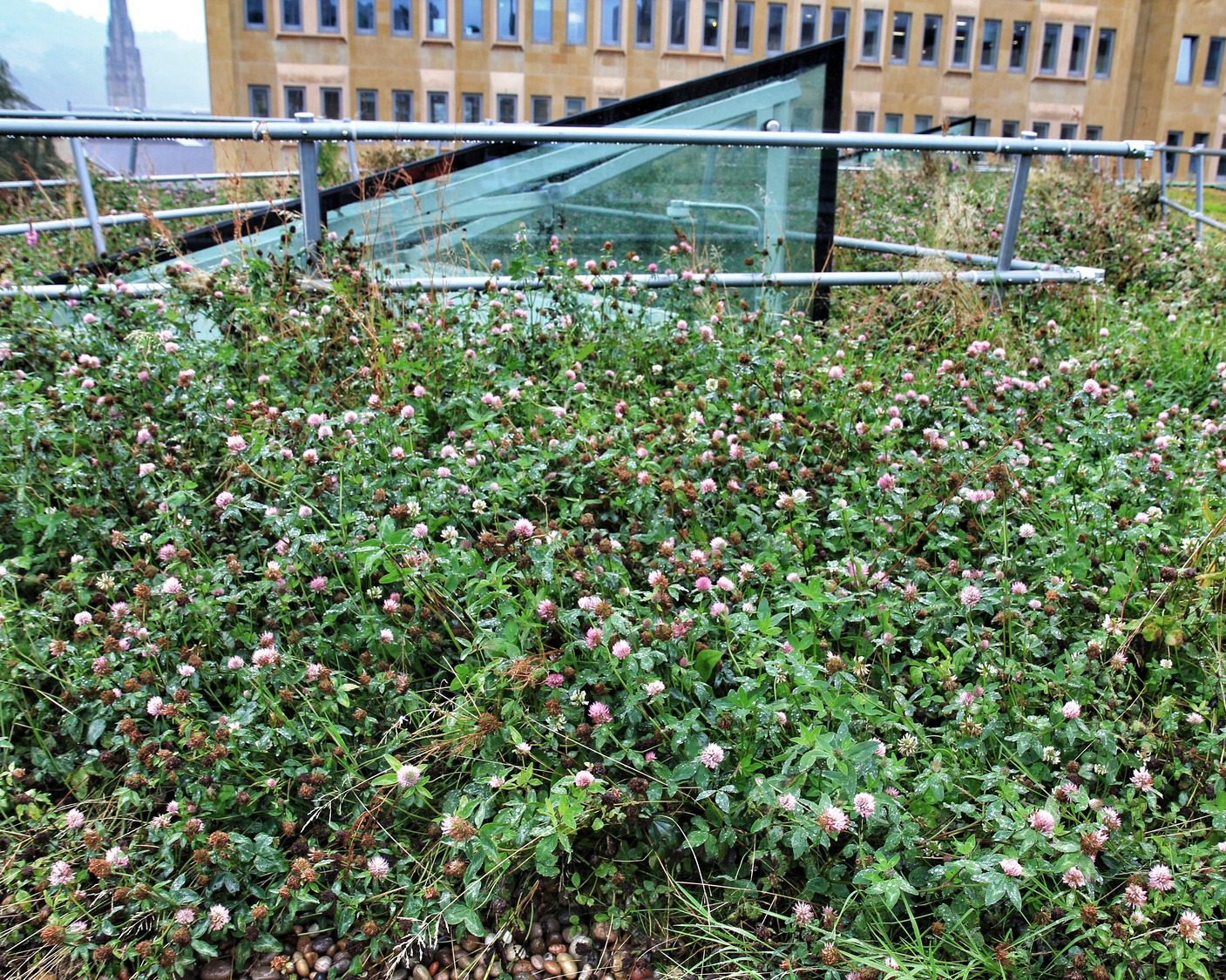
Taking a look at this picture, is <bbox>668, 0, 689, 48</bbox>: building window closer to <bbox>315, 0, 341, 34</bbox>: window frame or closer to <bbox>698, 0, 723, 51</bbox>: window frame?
<bbox>698, 0, 723, 51</bbox>: window frame

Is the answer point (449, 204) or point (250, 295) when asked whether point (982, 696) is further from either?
point (449, 204)

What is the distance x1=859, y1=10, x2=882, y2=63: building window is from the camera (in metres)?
40.6

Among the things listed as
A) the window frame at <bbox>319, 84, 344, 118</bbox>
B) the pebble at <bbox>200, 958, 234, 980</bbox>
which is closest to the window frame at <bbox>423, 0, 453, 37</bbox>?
the window frame at <bbox>319, 84, 344, 118</bbox>

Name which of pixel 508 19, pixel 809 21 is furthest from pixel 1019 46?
pixel 508 19

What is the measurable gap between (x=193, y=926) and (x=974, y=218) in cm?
784

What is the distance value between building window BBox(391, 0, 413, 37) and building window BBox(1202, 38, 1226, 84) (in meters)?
34.1

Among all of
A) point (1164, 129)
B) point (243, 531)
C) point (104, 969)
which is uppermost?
point (1164, 129)

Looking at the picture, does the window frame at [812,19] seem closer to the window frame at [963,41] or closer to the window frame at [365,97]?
the window frame at [963,41]

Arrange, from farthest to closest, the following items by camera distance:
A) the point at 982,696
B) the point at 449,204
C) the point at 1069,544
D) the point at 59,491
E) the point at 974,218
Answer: the point at 974,218 < the point at 449,204 < the point at 59,491 < the point at 1069,544 < the point at 982,696

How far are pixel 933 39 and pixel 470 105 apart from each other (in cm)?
2033

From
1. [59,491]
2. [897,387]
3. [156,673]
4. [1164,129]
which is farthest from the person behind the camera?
[1164,129]

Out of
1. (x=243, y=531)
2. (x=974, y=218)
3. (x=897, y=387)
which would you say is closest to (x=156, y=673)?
(x=243, y=531)

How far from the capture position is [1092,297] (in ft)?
17.9

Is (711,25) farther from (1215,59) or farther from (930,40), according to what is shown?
(1215,59)
